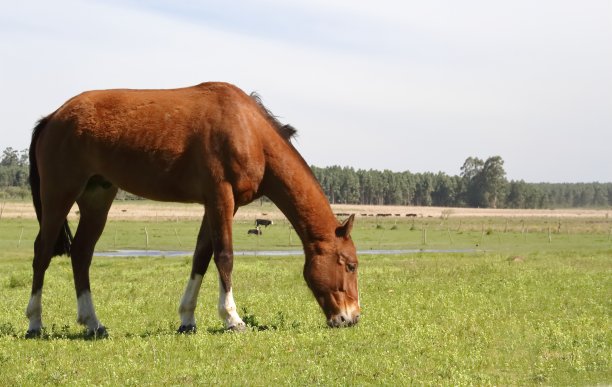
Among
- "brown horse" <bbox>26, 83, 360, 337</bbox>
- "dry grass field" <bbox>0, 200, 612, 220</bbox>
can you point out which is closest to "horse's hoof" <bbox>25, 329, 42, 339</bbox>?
"brown horse" <bbox>26, 83, 360, 337</bbox>

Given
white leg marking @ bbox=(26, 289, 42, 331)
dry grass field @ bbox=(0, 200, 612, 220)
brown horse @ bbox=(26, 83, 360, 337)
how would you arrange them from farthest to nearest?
dry grass field @ bbox=(0, 200, 612, 220)
white leg marking @ bbox=(26, 289, 42, 331)
brown horse @ bbox=(26, 83, 360, 337)

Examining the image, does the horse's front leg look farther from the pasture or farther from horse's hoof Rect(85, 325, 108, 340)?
horse's hoof Rect(85, 325, 108, 340)

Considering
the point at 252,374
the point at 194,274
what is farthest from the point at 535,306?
the point at 252,374

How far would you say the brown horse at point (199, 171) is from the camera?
10.2 m

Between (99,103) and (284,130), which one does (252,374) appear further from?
(99,103)

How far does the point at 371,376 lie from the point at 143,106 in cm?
536

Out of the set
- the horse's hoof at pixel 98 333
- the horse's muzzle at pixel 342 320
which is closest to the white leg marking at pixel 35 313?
the horse's hoof at pixel 98 333

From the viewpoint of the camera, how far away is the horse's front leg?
33.0ft

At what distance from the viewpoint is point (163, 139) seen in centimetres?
1044

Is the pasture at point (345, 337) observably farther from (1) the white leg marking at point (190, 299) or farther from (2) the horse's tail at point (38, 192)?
(2) the horse's tail at point (38, 192)

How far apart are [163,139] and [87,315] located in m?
2.88

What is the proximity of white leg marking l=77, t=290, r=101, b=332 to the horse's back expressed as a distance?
72.1 inches

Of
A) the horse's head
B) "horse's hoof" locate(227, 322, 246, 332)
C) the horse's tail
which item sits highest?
the horse's tail

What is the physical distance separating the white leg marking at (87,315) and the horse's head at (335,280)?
3.18 meters
